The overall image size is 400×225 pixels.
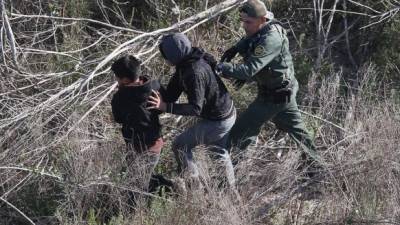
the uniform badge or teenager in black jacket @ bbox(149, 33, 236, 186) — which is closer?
teenager in black jacket @ bbox(149, 33, 236, 186)

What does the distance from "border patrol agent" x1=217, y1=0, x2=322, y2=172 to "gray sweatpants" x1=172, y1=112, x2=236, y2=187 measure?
0.30 metres

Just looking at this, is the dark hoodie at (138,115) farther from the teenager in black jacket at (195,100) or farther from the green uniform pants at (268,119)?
the green uniform pants at (268,119)

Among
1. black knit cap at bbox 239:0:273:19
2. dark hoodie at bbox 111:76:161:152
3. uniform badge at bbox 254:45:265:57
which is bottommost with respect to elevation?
dark hoodie at bbox 111:76:161:152

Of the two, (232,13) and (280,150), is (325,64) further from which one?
(280,150)

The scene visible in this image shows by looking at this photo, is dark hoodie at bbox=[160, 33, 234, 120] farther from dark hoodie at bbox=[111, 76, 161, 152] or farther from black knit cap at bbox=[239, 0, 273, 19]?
black knit cap at bbox=[239, 0, 273, 19]

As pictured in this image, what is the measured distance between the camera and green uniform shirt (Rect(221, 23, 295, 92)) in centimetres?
503

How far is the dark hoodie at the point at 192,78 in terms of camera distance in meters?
4.79

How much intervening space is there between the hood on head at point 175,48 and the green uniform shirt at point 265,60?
12.9 inches

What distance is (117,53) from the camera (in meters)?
6.27

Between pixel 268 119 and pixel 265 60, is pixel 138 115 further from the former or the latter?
pixel 268 119

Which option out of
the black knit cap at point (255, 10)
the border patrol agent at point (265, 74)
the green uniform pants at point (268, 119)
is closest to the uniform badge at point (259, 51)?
the border patrol agent at point (265, 74)

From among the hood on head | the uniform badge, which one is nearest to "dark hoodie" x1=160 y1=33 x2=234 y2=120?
the hood on head

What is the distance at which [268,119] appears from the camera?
5445 mm

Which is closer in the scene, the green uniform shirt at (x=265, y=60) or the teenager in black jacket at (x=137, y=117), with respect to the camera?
the teenager in black jacket at (x=137, y=117)
